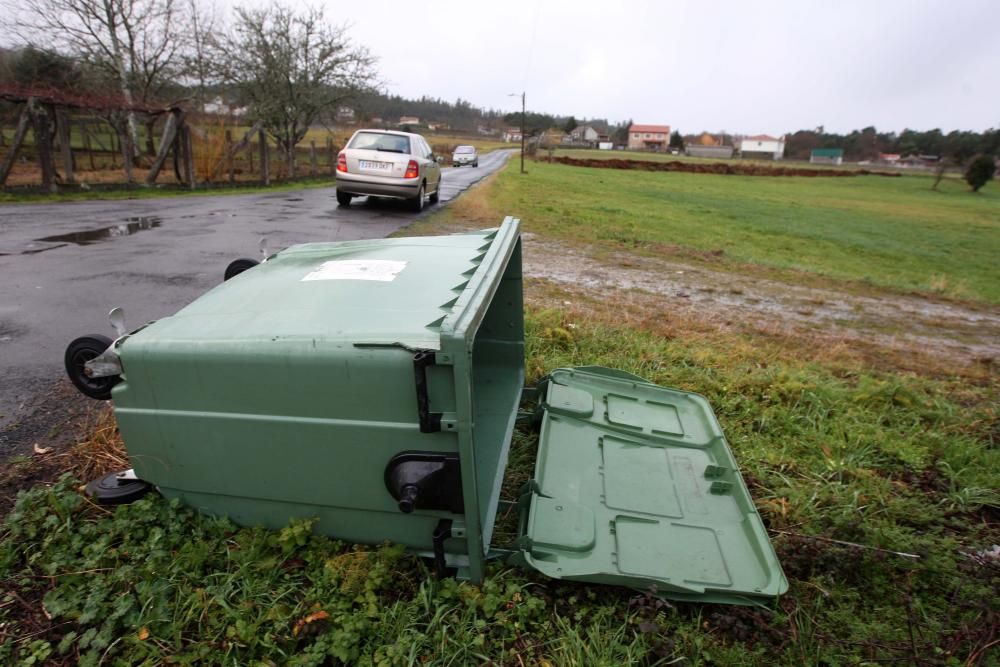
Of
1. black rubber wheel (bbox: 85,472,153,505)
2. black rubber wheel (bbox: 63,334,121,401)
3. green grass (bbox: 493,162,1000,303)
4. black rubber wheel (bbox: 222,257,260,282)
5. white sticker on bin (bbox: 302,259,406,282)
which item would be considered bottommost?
green grass (bbox: 493,162,1000,303)

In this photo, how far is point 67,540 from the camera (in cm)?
227

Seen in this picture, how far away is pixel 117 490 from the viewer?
2.38m

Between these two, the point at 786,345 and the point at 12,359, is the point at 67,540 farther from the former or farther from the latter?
the point at 786,345

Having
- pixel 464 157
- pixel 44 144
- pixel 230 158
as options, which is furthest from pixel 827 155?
pixel 44 144

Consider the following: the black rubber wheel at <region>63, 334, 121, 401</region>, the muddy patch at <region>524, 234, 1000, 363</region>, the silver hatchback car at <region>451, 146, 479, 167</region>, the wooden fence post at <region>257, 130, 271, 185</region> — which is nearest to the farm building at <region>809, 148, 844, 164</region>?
the silver hatchback car at <region>451, 146, 479, 167</region>

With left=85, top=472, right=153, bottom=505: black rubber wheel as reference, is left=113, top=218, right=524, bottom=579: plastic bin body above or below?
above

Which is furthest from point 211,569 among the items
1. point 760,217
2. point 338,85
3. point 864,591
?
point 338,85

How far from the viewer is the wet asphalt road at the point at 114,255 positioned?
408cm

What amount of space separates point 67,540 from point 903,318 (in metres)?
8.89

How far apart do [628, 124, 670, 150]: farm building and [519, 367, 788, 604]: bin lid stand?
12560 cm

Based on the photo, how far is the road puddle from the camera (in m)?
7.72

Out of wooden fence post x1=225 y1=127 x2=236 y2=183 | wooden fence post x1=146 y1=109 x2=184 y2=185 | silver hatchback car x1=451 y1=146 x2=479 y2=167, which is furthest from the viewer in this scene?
silver hatchback car x1=451 y1=146 x2=479 y2=167

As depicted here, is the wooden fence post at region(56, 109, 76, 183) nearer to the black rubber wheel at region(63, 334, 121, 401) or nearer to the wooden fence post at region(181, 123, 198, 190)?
the wooden fence post at region(181, 123, 198, 190)

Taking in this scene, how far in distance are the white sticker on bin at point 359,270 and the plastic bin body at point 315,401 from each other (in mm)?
19
